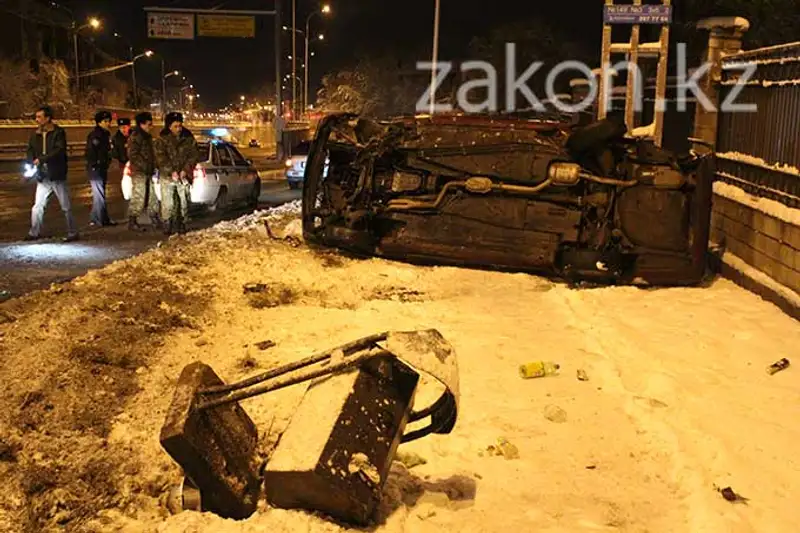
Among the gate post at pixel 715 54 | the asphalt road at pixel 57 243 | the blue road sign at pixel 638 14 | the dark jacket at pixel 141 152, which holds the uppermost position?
the blue road sign at pixel 638 14

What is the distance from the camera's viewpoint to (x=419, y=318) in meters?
7.25

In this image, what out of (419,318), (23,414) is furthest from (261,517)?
(419,318)

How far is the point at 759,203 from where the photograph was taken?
827cm

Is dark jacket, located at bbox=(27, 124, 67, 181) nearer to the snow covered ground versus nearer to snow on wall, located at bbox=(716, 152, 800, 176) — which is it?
the snow covered ground

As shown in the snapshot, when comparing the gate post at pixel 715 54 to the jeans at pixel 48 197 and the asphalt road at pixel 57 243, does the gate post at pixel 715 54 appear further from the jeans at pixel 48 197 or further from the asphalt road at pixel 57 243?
the jeans at pixel 48 197

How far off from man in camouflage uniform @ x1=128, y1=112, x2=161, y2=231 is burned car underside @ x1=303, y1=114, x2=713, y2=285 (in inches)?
166

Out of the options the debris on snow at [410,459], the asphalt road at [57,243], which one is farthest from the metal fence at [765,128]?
the asphalt road at [57,243]

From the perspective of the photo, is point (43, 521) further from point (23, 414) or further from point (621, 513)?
point (621, 513)

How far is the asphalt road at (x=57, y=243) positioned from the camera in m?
9.43

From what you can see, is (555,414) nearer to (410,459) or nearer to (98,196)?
(410,459)

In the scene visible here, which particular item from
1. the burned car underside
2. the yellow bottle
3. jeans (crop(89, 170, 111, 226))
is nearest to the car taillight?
jeans (crop(89, 170, 111, 226))

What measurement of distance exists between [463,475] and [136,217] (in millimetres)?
10116

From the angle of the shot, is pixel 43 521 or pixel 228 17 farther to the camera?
pixel 228 17

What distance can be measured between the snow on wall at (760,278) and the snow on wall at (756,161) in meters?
1.02
